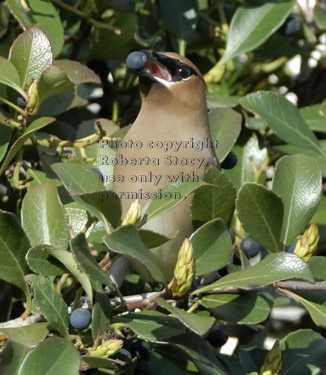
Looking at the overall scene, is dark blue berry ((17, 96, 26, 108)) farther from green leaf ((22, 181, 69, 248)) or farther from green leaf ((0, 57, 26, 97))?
green leaf ((22, 181, 69, 248))

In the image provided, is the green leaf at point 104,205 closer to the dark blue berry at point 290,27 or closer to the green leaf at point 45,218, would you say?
the green leaf at point 45,218

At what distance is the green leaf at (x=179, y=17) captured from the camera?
9.17ft

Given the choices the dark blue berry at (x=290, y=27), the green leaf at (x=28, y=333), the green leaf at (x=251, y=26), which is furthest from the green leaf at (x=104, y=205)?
the dark blue berry at (x=290, y=27)

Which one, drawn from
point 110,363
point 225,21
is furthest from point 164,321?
point 225,21

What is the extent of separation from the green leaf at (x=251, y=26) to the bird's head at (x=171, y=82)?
34 cm

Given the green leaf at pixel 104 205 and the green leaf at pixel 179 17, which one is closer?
the green leaf at pixel 104 205

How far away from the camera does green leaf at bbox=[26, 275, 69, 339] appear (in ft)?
5.48

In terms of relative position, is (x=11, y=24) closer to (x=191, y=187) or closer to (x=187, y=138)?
(x=187, y=138)

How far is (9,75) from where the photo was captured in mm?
1994

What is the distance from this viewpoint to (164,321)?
5.73 feet

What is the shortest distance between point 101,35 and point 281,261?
1.17 metres

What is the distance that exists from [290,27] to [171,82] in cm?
69

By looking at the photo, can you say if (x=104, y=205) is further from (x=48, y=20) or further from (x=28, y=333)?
(x=48, y=20)

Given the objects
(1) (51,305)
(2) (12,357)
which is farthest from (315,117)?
(2) (12,357)
